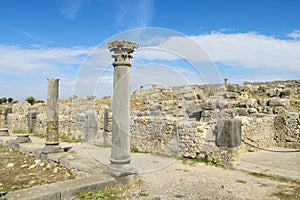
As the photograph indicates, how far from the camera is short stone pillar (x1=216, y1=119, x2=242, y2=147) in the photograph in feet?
24.0

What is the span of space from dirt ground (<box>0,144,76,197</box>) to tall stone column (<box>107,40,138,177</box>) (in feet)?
5.76

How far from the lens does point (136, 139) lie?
33.5ft

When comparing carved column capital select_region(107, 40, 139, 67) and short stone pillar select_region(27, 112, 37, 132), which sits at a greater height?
carved column capital select_region(107, 40, 139, 67)

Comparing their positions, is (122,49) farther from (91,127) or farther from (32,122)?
(32,122)

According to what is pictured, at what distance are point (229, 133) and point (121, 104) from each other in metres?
3.44

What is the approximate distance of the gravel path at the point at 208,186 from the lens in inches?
193

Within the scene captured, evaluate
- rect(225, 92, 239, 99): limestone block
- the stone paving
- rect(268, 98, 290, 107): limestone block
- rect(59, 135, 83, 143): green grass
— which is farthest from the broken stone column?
rect(268, 98, 290, 107): limestone block

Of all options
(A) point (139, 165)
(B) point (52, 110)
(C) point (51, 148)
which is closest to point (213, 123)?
(A) point (139, 165)

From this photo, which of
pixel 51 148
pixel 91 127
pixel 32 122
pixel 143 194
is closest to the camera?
pixel 143 194

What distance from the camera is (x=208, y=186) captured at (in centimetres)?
546

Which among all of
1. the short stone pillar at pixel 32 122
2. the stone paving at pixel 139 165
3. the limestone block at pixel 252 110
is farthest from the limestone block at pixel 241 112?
the short stone pillar at pixel 32 122

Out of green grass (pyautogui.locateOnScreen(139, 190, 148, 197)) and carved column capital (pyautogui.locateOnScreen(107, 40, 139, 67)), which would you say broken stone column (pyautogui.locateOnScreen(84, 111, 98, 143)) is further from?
green grass (pyautogui.locateOnScreen(139, 190, 148, 197))

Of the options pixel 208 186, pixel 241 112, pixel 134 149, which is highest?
pixel 241 112

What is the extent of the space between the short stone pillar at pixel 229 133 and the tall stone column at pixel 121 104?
10.2ft
